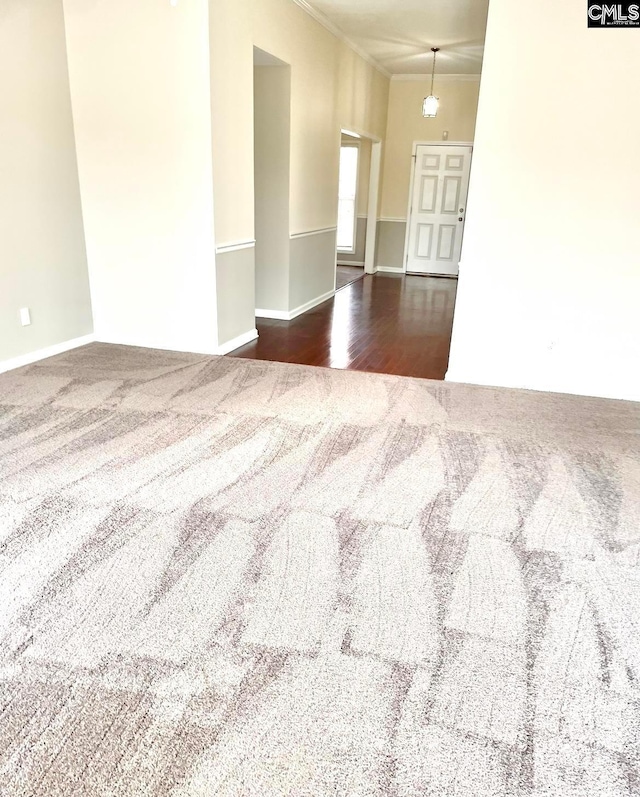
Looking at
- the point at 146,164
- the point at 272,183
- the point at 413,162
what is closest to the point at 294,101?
the point at 272,183

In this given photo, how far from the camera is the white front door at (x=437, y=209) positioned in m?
8.57

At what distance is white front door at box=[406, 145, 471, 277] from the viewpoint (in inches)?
Answer: 337

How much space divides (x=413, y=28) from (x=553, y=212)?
3.27 m

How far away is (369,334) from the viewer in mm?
5445

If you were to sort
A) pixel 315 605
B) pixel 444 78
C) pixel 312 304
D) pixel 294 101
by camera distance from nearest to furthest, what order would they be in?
1. pixel 315 605
2. pixel 294 101
3. pixel 312 304
4. pixel 444 78

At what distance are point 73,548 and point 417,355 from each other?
331 centimetres

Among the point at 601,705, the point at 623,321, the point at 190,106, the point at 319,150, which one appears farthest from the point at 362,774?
the point at 319,150

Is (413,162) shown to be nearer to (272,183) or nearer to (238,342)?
(272,183)

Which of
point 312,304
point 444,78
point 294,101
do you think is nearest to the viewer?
point 294,101

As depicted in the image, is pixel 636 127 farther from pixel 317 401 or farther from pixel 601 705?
pixel 601 705

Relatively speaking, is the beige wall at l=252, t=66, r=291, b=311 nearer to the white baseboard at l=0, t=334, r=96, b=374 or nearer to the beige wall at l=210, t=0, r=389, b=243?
the beige wall at l=210, t=0, r=389, b=243

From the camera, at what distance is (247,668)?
1.63 meters

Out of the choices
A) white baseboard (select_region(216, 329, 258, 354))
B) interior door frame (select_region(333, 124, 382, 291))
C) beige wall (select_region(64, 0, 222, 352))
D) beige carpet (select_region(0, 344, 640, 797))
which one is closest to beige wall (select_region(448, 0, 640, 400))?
beige carpet (select_region(0, 344, 640, 797))

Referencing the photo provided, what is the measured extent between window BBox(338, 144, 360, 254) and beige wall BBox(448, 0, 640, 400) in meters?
6.20
